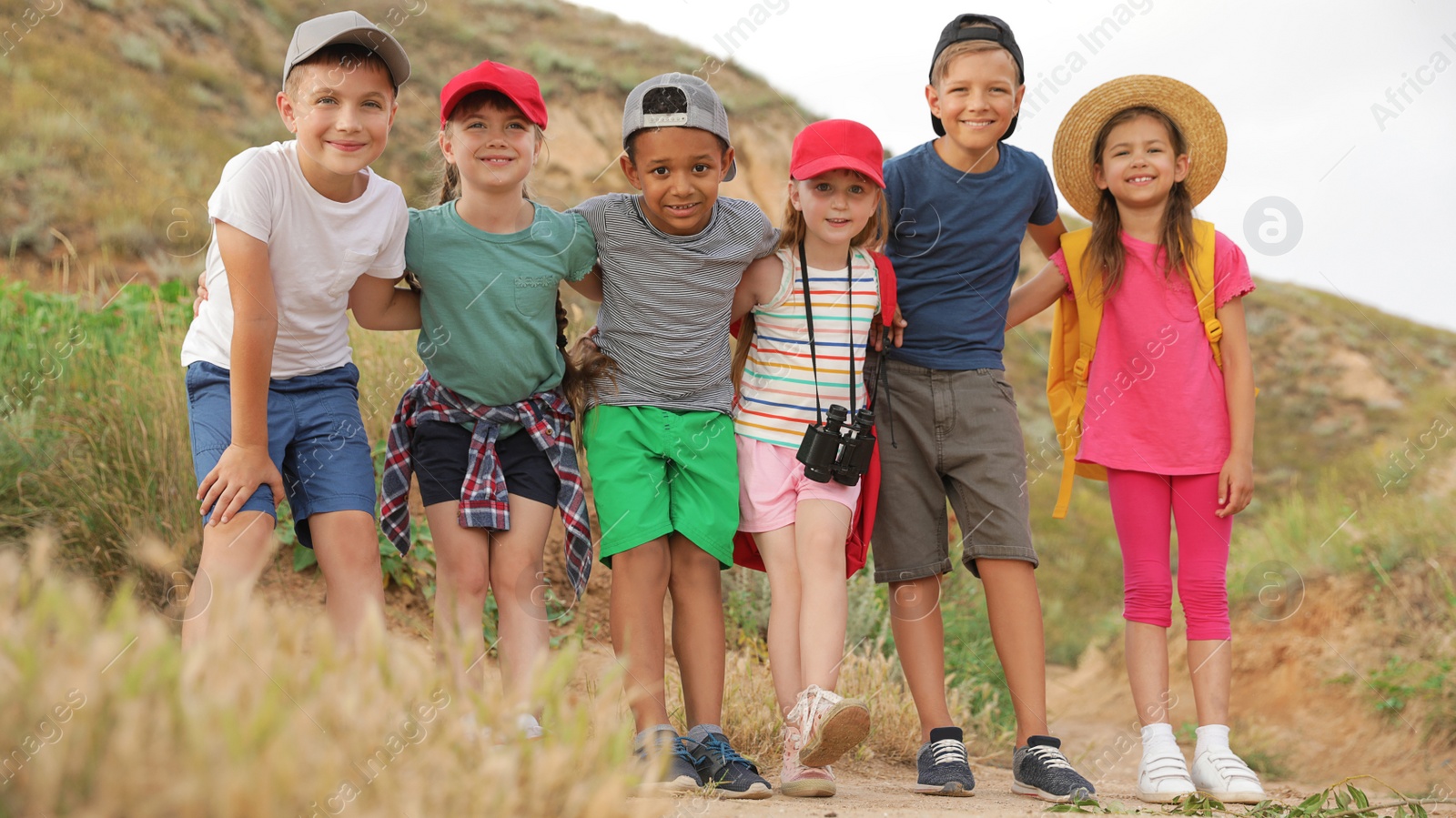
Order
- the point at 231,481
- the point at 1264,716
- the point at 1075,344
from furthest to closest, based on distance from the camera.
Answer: the point at 1264,716 < the point at 1075,344 < the point at 231,481

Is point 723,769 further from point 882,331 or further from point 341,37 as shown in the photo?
point 341,37

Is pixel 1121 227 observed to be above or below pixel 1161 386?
above

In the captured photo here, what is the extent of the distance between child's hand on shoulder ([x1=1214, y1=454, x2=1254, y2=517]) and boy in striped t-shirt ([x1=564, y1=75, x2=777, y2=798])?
1.59 meters

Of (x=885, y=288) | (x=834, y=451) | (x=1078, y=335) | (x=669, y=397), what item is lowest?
(x=834, y=451)

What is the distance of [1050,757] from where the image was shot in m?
3.35

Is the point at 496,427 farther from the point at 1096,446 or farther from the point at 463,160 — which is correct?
the point at 1096,446

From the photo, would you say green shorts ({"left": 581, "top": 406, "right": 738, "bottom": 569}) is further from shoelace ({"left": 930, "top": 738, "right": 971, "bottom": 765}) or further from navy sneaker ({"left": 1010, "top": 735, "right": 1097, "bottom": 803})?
navy sneaker ({"left": 1010, "top": 735, "right": 1097, "bottom": 803})

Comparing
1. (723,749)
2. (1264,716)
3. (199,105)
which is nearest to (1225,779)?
(723,749)

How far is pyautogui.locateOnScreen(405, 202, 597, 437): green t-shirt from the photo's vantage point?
3.29 metres

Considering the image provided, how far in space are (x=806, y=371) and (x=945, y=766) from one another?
1289 millimetres

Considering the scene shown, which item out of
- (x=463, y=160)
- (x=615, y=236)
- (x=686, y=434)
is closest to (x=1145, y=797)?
(x=686, y=434)

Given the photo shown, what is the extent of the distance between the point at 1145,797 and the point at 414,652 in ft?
8.15

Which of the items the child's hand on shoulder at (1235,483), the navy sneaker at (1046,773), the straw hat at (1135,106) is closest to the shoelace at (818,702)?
the navy sneaker at (1046,773)

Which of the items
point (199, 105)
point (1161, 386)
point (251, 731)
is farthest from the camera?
point (199, 105)
